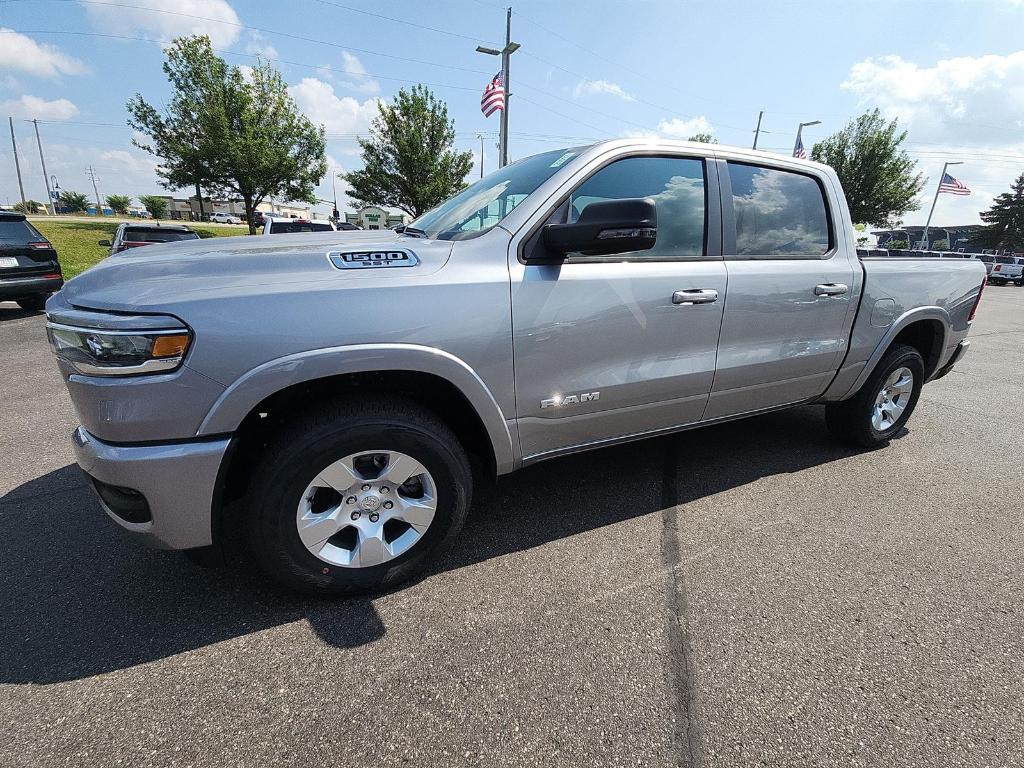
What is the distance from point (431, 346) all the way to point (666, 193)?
1.50 m

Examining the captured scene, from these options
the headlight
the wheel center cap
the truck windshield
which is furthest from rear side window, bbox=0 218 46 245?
the wheel center cap

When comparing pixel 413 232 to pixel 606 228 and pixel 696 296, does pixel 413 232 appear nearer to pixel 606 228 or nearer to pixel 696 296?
pixel 606 228

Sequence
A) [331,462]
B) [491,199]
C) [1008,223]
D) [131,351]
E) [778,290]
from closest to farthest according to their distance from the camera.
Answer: [131,351], [331,462], [491,199], [778,290], [1008,223]

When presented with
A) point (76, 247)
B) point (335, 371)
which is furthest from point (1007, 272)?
point (76, 247)

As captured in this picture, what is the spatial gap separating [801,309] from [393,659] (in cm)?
274

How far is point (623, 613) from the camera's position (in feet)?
6.86

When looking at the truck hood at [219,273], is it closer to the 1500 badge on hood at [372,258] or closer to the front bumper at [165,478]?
the 1500 badge on hood at [372,258]

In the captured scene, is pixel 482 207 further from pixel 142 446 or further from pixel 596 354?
pixel 142 446

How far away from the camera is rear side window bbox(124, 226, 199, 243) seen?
9.66 meters

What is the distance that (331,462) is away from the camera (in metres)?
1.92

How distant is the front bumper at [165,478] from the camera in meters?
1.71

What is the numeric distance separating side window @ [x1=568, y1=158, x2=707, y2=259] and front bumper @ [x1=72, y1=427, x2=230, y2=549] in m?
1.83

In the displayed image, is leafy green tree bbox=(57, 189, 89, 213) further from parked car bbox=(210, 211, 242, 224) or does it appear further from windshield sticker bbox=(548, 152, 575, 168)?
windshield sticker bbox=(548, 152, 575, 168)

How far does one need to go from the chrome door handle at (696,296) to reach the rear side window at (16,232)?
9.83m
